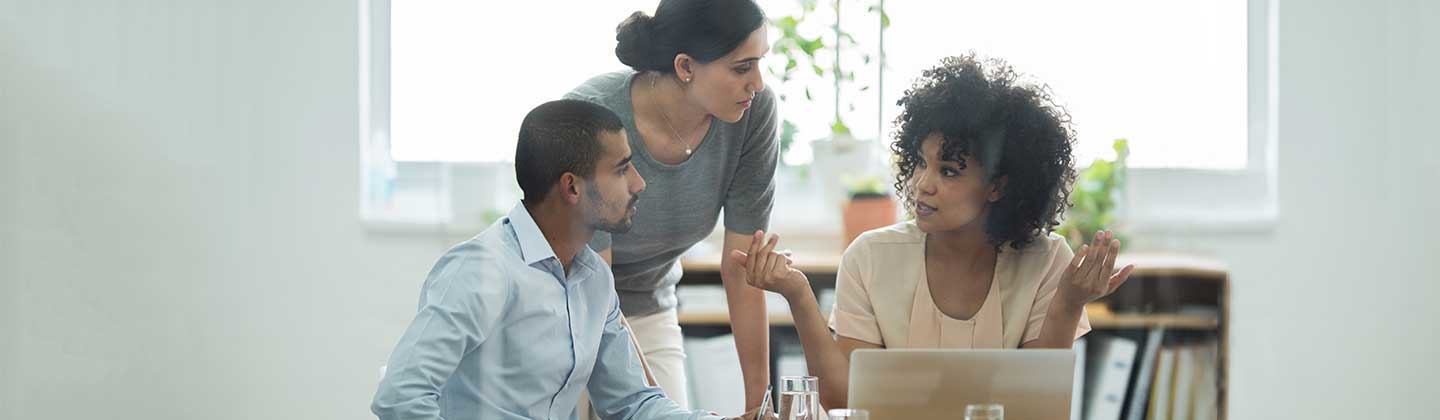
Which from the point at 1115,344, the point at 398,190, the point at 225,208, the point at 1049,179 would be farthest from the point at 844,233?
the point at 225,208

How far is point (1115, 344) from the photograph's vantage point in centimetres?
148

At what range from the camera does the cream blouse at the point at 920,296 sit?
147cm

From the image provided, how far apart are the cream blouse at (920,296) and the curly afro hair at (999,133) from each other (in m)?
0.04

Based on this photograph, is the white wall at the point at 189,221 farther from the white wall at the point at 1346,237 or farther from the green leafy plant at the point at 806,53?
the white wall at the point at 1346,237

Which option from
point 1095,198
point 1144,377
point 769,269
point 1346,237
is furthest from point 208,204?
point 1346,237

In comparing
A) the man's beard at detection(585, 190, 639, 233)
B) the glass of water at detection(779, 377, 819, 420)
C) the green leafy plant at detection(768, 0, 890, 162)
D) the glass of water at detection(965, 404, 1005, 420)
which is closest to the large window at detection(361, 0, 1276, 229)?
the green leafy plant at detection(768, 0, 890, 162)

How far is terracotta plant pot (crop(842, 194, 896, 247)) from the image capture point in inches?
57.1

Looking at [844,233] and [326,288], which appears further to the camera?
[844,233]

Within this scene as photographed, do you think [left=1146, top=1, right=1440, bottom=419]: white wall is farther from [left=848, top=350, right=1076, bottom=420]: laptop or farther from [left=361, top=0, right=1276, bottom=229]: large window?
[left=848, top=350, right=1076, bottom=420]: laptop

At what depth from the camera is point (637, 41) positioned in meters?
1.35

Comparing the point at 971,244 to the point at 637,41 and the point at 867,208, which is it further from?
the point at 637,41

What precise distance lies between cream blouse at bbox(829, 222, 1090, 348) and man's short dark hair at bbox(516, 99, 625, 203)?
0.37m

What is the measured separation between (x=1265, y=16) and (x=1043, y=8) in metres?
0.26

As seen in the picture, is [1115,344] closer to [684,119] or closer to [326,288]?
[684,119]
